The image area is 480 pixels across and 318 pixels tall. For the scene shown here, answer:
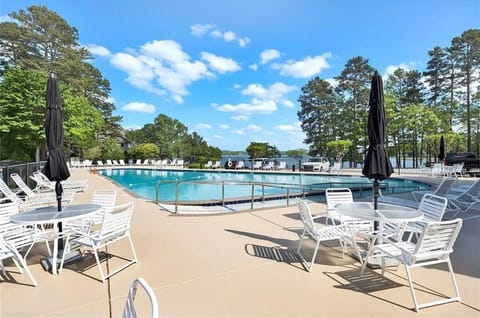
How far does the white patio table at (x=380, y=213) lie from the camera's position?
2889 mm

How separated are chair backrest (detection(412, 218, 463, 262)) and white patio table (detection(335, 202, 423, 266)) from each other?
1.61ft

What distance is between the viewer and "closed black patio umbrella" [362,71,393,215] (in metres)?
3.32

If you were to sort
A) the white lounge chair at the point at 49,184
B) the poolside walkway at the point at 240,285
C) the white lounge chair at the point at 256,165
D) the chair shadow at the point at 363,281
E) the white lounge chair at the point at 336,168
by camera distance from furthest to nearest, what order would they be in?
the white lounge chair at the point at 256,165
the white lounge chair at the point at 336,168
the white lounge chair at the point at 49,184
the chair shadow at the point at 363,281
the poolside walkway at the point at 240,285

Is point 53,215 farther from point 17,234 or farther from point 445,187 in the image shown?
point 445,187

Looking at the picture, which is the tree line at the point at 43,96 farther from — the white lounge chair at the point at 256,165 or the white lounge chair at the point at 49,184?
the white lounge chair at the point at 49,184

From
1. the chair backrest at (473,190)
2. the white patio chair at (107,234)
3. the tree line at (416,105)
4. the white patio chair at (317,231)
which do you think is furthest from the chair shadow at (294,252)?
the tree line at (416,105)

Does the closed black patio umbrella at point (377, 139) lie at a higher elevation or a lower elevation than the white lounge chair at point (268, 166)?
higher

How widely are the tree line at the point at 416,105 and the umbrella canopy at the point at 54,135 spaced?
72.0 feet

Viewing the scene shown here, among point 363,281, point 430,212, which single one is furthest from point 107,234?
point 430,212

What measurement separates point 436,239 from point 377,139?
4.58 feet

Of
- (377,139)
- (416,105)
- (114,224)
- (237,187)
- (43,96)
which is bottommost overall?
(237,187)

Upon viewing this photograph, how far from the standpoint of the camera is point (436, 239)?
2311 millimetres

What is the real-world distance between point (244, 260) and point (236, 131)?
30.0 meters

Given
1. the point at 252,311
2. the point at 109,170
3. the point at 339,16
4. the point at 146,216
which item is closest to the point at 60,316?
the point at 252,311
